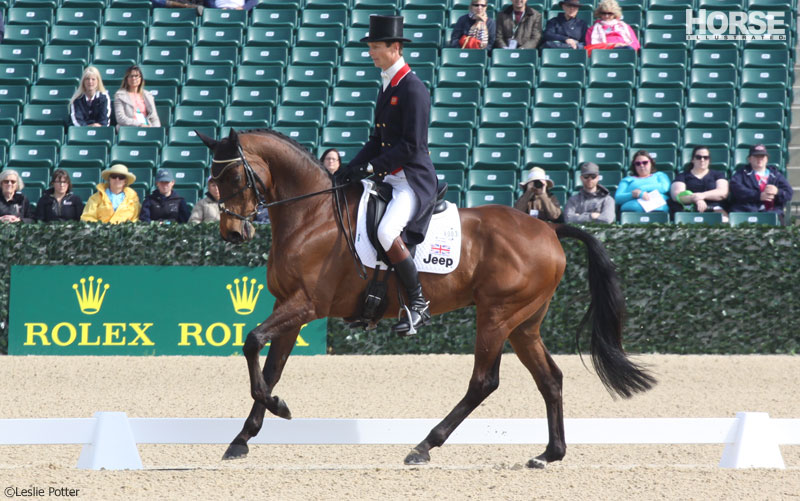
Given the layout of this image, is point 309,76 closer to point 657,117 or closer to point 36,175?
point 36,175

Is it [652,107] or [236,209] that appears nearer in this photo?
[236,209]

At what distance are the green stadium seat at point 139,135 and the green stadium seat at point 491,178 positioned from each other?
12.7 ft

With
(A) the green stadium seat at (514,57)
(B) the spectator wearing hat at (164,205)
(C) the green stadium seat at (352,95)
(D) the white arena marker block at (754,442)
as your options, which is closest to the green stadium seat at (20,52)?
(C) the green stadium seat at (352,95)

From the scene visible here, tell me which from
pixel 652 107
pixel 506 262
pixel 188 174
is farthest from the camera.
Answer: pixel 652 107

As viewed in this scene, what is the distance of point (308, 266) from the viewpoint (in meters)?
5.48

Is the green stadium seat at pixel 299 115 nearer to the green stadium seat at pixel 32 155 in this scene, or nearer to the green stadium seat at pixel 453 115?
the green stadium seat at pixel 453 115

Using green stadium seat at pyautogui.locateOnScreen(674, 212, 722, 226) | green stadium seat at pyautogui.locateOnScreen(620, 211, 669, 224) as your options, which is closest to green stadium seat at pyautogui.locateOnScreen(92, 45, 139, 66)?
green stadium seat at pyautogui.locateOnScreen(620, 211, 669, 224)

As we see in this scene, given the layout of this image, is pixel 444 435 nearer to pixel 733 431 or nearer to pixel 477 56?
pixel 733 431

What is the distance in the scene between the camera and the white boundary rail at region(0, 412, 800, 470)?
199 inches

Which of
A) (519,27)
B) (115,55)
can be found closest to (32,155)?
(115,55)

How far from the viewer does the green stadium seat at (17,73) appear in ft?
46.5

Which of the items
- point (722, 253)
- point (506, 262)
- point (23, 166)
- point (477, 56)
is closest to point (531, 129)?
point (477, 56)

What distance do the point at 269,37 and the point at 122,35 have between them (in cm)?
208

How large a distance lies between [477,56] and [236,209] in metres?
9.07
